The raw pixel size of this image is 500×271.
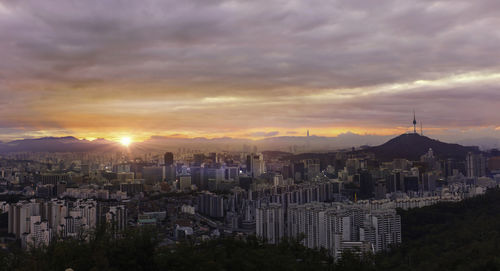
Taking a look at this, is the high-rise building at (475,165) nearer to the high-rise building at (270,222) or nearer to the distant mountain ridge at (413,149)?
the distant mountain ridge at (413,149)

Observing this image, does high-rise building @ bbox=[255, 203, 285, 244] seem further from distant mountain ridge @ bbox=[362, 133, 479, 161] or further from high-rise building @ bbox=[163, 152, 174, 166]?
high-rise building @ bbox=[163, 152, 174, 166]

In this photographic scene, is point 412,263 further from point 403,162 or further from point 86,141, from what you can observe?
point 86,141

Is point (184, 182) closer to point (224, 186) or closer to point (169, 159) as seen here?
point (224, 186)

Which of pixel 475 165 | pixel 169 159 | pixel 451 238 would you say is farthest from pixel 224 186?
pixel 475 165

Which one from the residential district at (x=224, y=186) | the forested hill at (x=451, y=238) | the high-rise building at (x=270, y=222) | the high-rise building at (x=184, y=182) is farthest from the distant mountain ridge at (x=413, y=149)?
the high-rise building at (x=270, y=222)

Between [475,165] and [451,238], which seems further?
[475,165]

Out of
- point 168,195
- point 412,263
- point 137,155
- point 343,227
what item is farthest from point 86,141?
point 412,263
